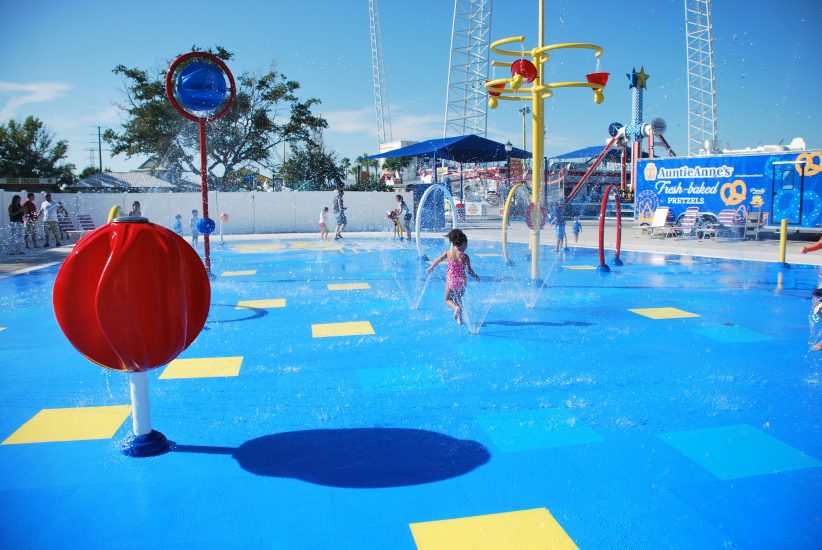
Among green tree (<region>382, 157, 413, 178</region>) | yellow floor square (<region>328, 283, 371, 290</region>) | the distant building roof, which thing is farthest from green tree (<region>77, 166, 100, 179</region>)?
yellow floor square (<region>328, 283, 371, 290</region>)

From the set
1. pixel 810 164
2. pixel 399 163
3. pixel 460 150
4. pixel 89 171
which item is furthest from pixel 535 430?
pixel 89 171

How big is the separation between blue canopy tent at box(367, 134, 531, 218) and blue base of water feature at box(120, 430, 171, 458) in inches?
788

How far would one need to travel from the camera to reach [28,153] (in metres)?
51.2

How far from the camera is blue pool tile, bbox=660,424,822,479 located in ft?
12.5

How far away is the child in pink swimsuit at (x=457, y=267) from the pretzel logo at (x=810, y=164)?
1425 cm

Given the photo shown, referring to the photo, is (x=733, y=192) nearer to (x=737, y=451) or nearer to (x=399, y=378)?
(x=399, y=378)

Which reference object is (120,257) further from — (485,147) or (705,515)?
(485,147)

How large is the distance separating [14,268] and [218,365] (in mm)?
10608

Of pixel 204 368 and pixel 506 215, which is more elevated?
pixel 506 215

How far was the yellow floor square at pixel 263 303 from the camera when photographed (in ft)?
31.6

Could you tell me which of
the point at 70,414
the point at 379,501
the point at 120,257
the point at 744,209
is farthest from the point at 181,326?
the point at 744,209

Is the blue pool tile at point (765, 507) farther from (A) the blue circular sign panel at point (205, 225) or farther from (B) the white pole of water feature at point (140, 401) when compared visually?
(A) the blue circular sign panel at point (205, 225)

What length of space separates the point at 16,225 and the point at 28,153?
40426 mm

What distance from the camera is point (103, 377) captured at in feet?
19.5
